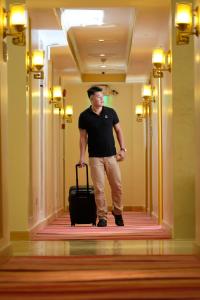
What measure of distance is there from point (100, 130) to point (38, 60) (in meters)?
1.07

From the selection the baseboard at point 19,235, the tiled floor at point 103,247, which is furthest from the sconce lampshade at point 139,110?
the tiled floor at point 103,247

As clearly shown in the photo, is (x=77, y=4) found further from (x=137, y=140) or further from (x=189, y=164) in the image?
(x=137, y=140)

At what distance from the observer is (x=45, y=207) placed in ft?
36.0

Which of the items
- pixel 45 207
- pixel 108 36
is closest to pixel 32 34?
pixel 45 207

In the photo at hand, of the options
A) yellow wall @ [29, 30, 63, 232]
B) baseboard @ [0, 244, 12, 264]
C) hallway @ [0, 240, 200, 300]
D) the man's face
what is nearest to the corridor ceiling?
yellow wall @ [29, 30, 63, 232]

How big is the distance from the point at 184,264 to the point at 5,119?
5.65 feet

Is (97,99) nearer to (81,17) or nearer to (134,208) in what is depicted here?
(81,17)

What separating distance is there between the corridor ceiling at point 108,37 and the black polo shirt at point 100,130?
1223 mm

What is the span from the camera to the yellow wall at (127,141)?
58.1ft

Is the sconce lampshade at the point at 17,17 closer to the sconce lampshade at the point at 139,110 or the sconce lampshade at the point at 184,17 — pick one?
the sconce lampshade at the point at 184,17

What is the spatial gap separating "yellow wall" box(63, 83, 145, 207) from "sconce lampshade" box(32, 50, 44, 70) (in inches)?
357

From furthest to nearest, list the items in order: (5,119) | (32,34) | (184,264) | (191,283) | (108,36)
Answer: (108,36), (32,34), (5,119), (184,264), (191,283)

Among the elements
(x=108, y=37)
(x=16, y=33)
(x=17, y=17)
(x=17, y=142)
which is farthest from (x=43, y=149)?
(x=17, y=17)

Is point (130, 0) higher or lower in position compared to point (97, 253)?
higher
